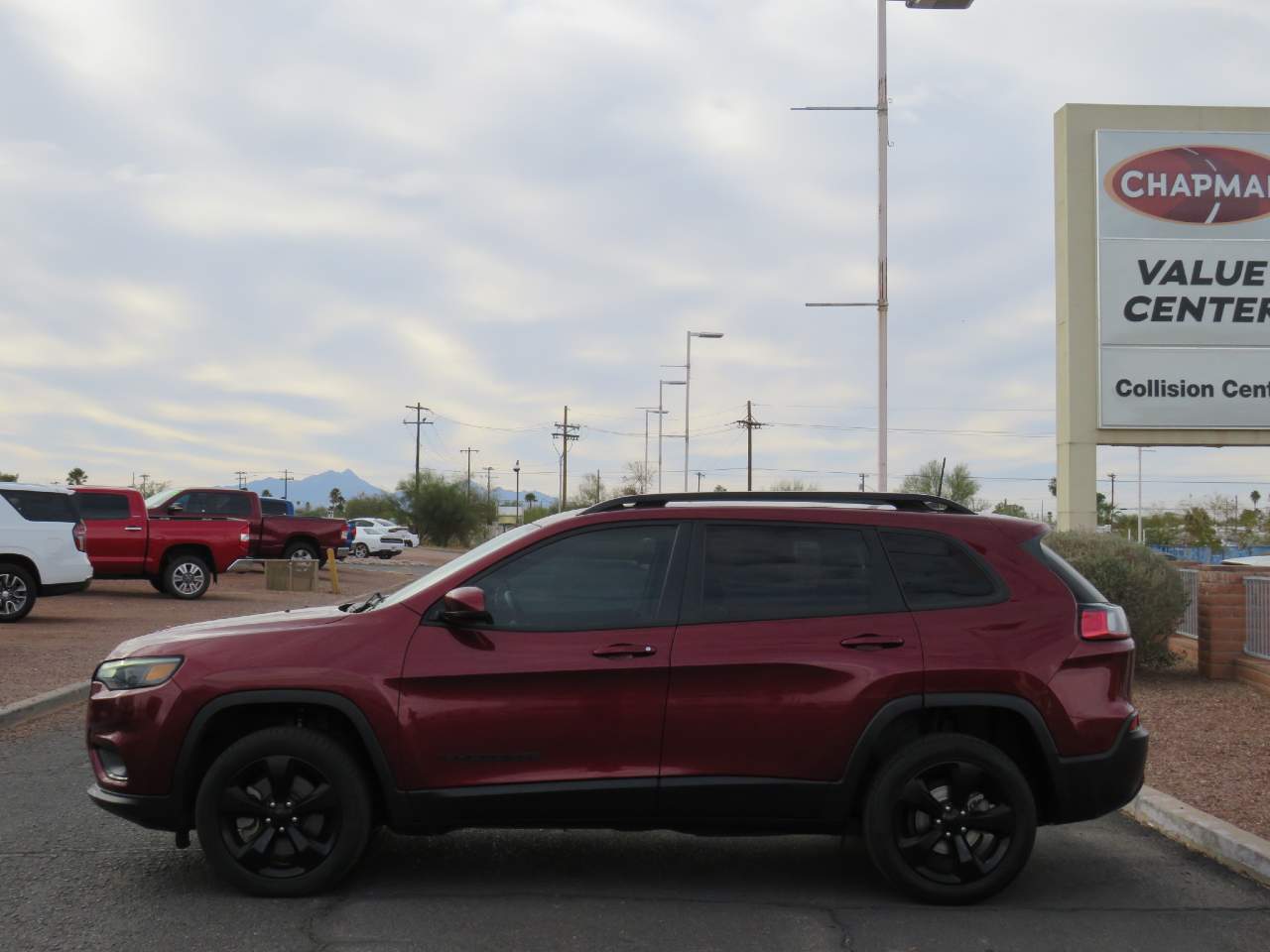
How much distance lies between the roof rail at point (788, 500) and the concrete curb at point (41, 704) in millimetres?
6546

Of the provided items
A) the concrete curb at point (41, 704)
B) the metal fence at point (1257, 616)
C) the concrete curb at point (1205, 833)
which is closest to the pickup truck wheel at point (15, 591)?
the concrete curb at point (41, 704)

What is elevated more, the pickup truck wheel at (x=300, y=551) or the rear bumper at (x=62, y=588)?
the pickup truck wheel at (x=300, y=551)

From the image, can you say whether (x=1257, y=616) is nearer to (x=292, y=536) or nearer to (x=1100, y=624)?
(x=1100, y=624)

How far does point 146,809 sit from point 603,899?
6.50 feet

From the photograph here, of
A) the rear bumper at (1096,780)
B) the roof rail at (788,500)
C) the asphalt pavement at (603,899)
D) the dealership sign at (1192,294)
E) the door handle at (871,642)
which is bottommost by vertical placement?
the asphalt pavement at (603,899)

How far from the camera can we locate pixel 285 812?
18.2 ft

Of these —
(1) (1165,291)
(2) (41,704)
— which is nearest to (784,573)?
(2) (41,704)

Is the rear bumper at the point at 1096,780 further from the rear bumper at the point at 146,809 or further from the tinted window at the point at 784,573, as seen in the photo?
the rear bumper at the point at 146,809

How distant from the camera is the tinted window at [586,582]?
18.7 feet

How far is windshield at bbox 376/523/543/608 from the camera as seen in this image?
19.3ft

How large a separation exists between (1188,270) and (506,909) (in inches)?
878

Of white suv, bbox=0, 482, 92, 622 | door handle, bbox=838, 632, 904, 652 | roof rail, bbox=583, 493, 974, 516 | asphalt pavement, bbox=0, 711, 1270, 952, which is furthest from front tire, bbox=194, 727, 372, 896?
white suv, bbox=0, 482, 92, 622

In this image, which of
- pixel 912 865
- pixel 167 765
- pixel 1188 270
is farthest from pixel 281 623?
pixel 1188 270

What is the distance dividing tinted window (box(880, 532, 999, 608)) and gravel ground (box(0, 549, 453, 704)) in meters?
8.21
